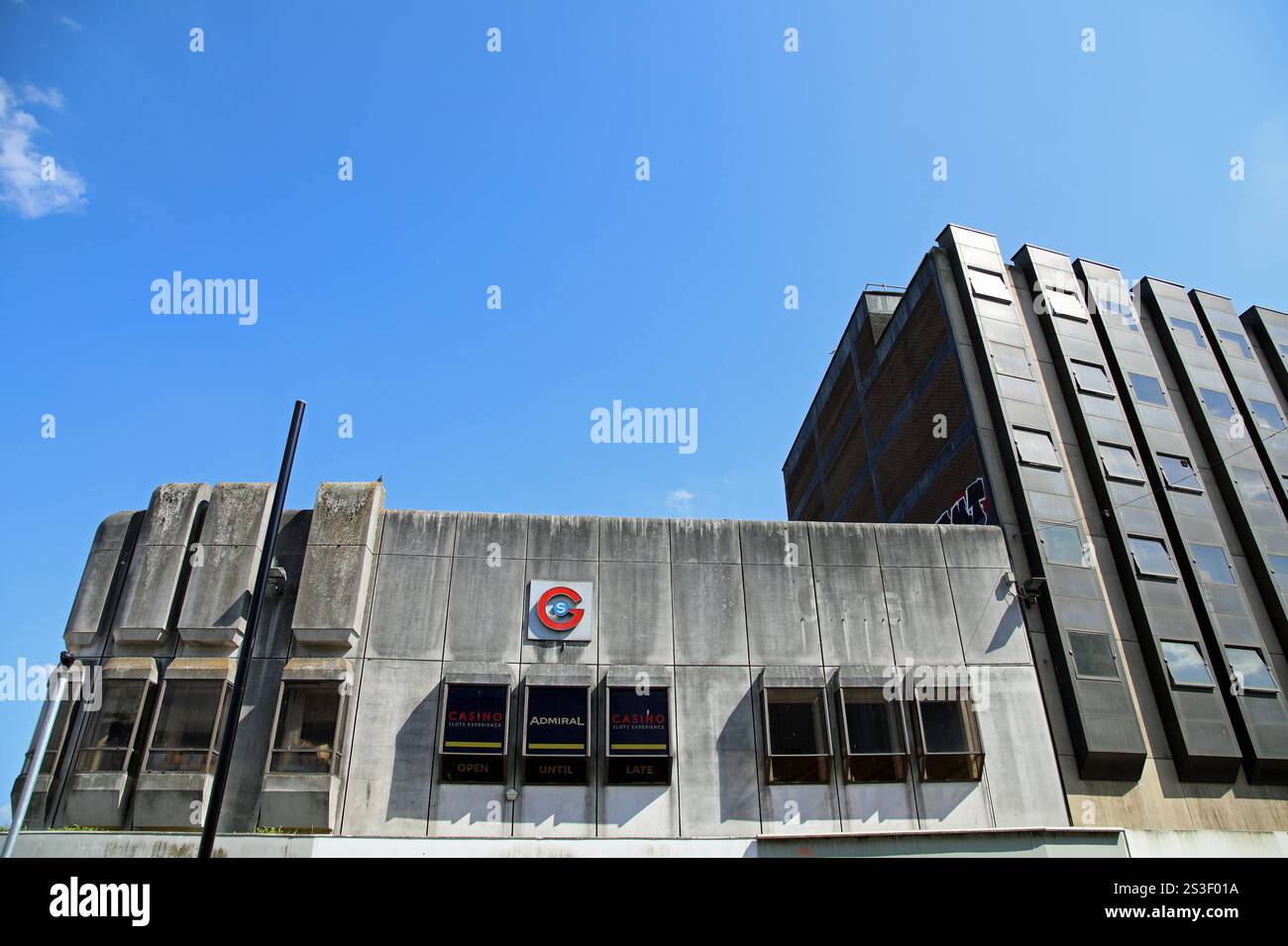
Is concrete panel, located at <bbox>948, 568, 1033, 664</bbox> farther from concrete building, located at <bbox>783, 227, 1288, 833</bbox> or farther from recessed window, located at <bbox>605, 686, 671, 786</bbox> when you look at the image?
recessed window, located at <bbox>605, 686, 671, 786</bbox>

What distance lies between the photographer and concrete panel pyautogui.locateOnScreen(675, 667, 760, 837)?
18.5m

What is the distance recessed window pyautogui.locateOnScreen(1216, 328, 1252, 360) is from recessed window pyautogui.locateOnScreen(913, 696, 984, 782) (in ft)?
63.7

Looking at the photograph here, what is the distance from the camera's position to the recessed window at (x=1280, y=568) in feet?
79.4

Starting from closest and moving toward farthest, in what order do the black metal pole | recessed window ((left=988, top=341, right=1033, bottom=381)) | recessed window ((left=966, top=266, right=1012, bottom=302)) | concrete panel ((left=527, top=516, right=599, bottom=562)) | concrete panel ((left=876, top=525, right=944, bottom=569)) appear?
the black metal pole
concrete panel ((left=527, top=516, right=599, bottom=562))
concrete panel ((left=876, top=525, right=944, bottom=569))
recessed window ((left=988, top=341, right=1033, bottom=381))
recessed window ((left=966, top=266, right=1012, bottom=302))

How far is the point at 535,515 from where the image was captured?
71.6 ft

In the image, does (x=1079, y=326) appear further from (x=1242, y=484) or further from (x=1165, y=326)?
(x=1242, y=484)

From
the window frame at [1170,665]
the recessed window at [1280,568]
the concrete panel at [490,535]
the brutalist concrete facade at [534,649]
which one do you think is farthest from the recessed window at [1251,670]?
the concrete panel at [490,535]

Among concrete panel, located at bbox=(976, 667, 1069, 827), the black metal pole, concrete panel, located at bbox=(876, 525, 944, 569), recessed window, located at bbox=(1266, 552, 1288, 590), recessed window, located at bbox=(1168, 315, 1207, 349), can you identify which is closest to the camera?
the black metal pole

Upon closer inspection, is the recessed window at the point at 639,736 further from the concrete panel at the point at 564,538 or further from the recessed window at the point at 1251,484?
the recessed window at the point at 1251,484

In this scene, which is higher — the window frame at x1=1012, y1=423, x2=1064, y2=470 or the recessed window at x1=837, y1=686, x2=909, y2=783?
the window frame at x1=1012, y1=423, x2=1064, y2=470

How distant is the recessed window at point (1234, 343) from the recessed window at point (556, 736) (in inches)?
1060

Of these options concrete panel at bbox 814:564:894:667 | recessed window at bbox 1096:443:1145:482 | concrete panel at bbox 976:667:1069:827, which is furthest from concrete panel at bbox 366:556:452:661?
recessed window at bbox 1096:443:1145:482

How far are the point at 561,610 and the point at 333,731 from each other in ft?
19.4

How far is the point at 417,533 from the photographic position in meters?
21.2
